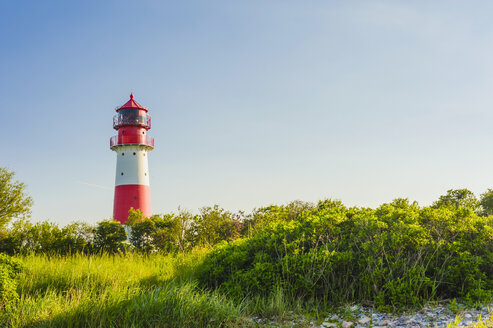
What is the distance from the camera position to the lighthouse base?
24.4m

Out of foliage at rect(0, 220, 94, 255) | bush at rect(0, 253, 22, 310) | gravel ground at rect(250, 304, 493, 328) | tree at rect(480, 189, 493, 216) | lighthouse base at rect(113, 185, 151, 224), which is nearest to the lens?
gravel ground at rect(250, 304, 493, 328)

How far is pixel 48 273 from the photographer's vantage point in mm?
8414

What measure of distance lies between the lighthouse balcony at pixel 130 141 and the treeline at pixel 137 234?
34.7 ft

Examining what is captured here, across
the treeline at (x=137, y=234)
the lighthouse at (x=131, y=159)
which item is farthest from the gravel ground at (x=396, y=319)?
the lighthouse at (x=131, y=159)

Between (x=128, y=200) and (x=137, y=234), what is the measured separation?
32.8ft

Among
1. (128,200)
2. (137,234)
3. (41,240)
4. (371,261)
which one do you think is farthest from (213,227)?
(128,200)

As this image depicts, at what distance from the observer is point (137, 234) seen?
15.1m

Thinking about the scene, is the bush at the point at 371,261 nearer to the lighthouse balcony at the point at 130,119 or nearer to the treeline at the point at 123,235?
the treeline at the point at 123,235

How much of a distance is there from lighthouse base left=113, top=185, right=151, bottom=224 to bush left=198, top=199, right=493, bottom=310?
17.6m

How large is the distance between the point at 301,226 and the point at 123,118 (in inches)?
811

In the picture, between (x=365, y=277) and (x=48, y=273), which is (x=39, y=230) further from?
(x=365, y=277)

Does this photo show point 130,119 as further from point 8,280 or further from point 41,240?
point 8,280

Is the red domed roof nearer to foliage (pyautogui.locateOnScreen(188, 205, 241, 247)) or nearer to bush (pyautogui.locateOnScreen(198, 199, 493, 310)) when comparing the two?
foliage (pyautogui.locateOnScreen(188, 205, 241, 247))

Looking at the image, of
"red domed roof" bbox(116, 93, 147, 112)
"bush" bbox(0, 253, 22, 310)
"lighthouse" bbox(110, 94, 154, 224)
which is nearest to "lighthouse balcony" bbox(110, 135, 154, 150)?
"lighthouse" bbox(110, 94, 154, 224)
